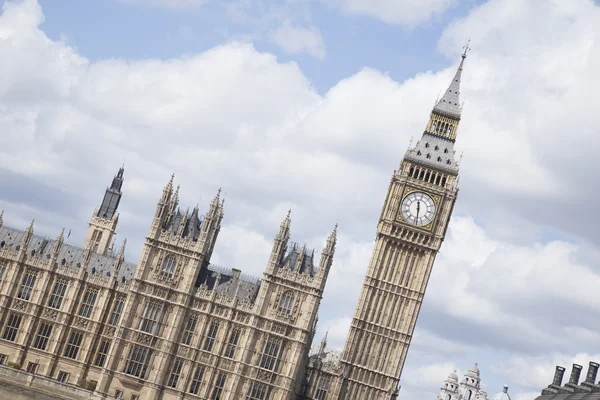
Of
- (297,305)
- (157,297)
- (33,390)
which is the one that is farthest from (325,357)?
(33,390)

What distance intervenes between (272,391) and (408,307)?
19752mm

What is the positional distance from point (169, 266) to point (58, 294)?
13994mm

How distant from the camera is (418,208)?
452 ft

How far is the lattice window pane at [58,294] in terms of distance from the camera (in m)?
133

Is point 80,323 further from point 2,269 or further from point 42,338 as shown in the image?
point 2,269

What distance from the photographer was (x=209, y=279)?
133500 millimetres

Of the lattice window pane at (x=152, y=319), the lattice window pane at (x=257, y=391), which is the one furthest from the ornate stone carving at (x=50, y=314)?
the lattice window pane at (x=257, y=391)

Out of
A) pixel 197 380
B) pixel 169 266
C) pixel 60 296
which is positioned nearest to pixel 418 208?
pixel 169 266

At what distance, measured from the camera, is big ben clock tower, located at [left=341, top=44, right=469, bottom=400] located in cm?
13475

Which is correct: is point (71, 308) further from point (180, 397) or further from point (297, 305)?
point (297, 305)

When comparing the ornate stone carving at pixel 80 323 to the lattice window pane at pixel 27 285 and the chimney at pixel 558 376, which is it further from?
the chimney at pixel 558 376

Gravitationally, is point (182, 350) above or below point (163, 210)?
below

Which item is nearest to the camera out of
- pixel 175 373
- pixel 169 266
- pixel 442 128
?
pixel 175 373

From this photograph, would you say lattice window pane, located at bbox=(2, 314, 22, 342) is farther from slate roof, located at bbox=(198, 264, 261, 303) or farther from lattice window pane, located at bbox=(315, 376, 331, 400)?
lattice window pane, located at bbox=(315, 376, 331, 400)
